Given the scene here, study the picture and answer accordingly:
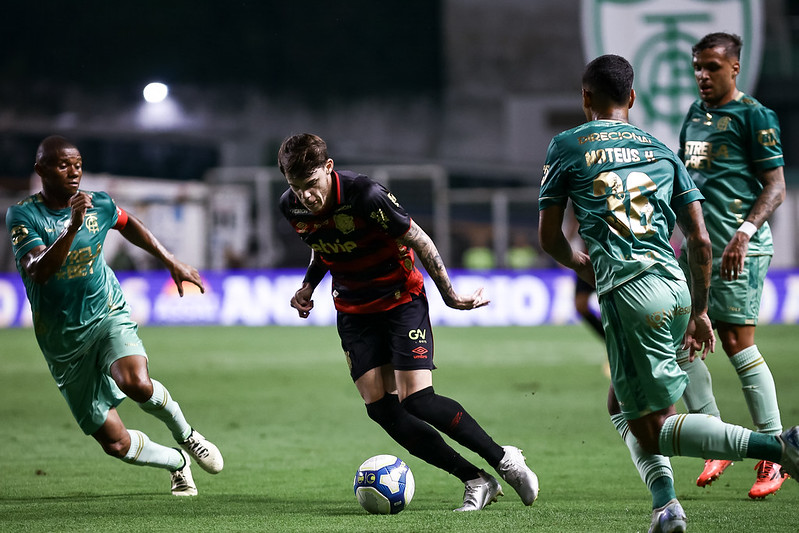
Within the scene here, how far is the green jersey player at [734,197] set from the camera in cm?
557

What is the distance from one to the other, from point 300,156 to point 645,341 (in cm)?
175

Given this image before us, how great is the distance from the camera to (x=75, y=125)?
2844cm

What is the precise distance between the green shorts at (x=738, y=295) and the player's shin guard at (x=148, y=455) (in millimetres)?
2979

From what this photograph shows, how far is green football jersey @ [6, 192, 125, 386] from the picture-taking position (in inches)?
229

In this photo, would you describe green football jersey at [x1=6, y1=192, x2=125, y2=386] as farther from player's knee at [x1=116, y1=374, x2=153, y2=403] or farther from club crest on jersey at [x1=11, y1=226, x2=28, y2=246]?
player's knee at [x1=116, y1=374, x2=153, y2=403]

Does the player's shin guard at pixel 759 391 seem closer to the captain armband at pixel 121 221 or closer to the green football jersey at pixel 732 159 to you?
the green football jersey at pixel 732 159

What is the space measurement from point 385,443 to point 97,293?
2.78 metres

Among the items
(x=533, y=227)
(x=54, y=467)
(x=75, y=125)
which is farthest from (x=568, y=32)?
(x=54, y=467)

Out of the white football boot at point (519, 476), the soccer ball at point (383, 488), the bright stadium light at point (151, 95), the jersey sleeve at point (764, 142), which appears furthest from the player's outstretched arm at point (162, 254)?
the bright stadium light at point (151, 95)

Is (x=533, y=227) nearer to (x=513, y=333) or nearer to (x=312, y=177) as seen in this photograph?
(x=513, y=333)

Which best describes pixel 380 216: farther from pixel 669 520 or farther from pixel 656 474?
pixel 669 520

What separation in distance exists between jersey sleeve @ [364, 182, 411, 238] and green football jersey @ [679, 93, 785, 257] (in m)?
1.72

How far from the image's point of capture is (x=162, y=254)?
6.04 m

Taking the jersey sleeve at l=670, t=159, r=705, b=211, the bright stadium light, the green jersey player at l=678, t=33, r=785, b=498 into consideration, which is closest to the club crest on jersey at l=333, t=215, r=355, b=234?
the jersey sleeve at l=670, t=159, r=705, b=211
